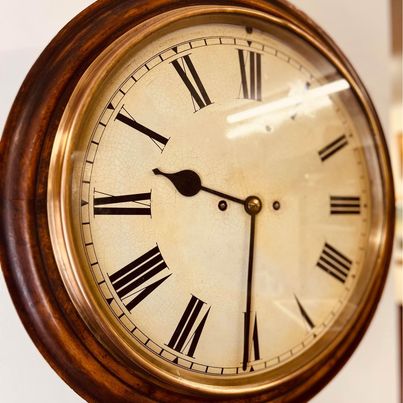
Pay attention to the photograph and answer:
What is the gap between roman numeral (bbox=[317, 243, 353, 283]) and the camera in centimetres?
78

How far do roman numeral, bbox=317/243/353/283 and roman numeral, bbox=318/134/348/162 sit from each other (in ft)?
0.47

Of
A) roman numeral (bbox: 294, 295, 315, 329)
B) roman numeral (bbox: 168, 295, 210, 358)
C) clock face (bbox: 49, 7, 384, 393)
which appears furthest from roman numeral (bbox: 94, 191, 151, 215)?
roman numeral (bbox: 294, 295, 315, 329)

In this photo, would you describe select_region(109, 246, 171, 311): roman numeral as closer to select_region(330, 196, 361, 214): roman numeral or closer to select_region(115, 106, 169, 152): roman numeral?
select_region(115, 106, 169, 152): roman numeral

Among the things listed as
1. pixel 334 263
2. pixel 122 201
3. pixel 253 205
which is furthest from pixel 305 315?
pixel 122 201

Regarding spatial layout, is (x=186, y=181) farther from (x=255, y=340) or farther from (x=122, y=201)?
(x=255, y=340)

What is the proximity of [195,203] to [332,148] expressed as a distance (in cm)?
27

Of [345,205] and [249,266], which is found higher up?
[345,205]

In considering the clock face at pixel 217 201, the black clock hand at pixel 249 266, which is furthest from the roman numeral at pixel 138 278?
the black clock hand at pixel 249 266

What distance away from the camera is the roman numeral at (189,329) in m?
0.64

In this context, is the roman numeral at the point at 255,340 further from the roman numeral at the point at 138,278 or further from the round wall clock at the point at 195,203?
the roman numeral at the point at 138,278

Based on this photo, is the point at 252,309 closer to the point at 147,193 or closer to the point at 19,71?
the point at 147,193

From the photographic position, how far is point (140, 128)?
0.62 metres

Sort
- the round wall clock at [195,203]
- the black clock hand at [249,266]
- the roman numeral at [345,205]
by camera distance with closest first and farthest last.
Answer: the round wall clock at [195,203] < the black clock hand at [249,266] < the roman numeral at [345,205]

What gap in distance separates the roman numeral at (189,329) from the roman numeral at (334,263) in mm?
229
